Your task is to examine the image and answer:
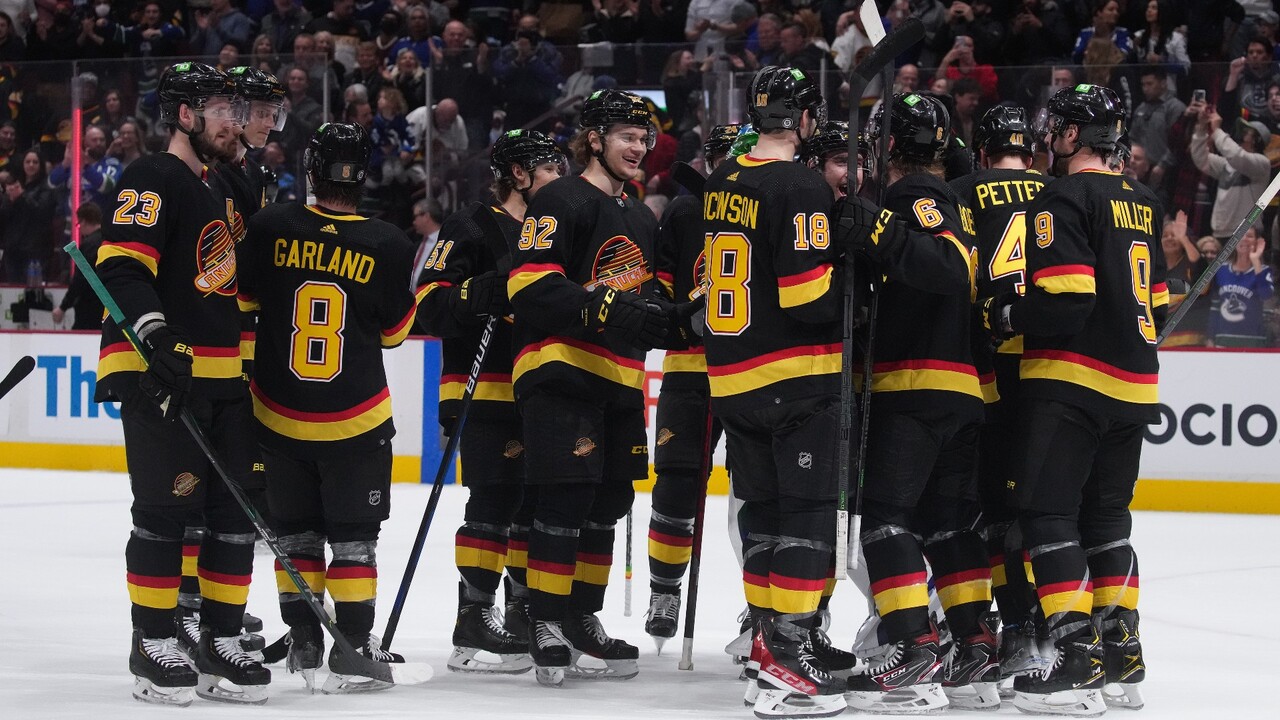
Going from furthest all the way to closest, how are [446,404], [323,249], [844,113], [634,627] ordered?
[844,113] → [634,627] → [446,404] → [323,249]

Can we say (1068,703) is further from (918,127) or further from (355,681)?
(355,681)

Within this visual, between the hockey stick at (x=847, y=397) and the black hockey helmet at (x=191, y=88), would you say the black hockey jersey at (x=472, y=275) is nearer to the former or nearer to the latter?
the black hockey helmet at (x=191, y=88)

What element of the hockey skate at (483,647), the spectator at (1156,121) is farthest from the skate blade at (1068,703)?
the spectator at (1156,121)

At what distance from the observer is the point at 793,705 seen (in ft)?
13.0

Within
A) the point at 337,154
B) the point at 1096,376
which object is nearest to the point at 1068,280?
the point at 1096,376

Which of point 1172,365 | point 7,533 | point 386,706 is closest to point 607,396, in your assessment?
point 386,706

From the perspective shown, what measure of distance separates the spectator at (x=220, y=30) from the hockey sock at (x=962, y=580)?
907 centimetres

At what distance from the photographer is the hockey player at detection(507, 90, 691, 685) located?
4.38 m

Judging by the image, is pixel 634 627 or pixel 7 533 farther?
pixel 7 533

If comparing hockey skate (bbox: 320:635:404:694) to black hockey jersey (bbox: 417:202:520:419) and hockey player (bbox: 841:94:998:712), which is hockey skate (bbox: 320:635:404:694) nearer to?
black hockey jersey (bbox: 417:202:520:419)

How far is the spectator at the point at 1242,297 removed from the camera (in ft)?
26.7

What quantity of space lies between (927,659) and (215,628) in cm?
182

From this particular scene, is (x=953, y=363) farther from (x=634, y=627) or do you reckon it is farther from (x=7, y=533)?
(x=7, y=533)

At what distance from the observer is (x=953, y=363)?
13.7 ft
